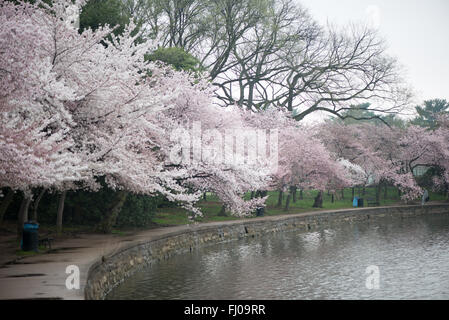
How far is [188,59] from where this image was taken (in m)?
33.4

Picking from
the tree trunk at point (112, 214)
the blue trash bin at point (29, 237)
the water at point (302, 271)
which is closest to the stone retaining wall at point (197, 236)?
the water at point (302, 271)

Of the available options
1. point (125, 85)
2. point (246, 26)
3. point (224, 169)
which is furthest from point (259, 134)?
point (125, 85)

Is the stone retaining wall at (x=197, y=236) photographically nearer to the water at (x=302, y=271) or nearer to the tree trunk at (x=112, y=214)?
the water at (x=302, y=271)

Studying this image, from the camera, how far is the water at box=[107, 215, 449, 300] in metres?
14.1

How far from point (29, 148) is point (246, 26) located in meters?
32.0

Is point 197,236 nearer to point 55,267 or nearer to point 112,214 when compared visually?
point 112,214

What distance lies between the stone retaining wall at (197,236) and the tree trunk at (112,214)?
281 cm

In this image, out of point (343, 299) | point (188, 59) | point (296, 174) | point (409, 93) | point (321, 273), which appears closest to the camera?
point (343, 299)

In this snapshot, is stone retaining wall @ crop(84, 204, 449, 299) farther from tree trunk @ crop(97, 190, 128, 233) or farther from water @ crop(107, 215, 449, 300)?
tree trunk @ crop(97, 190, 128, 233)

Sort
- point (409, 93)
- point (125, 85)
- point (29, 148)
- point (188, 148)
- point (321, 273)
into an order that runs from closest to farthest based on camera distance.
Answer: point (29, 148), point (321, 273), point (125, 85), point (188, 148), point (409, 93)

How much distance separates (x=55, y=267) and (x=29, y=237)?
3.19 metres

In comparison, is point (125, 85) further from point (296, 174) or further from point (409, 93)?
point (409, 93)

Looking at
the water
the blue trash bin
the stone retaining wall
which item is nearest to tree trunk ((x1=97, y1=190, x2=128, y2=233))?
the stone retaining wall

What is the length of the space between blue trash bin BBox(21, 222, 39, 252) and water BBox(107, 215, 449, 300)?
3.29 meters
